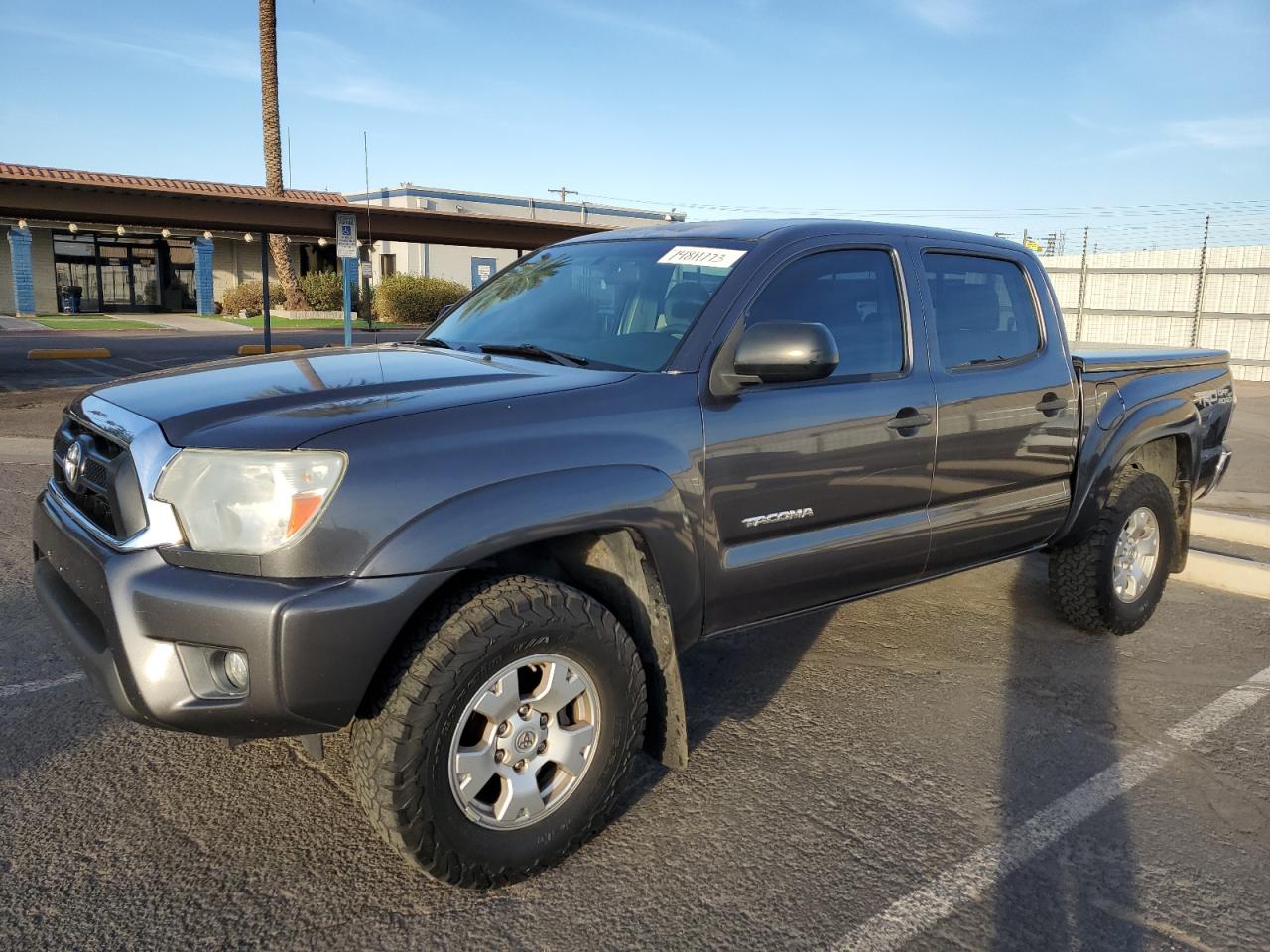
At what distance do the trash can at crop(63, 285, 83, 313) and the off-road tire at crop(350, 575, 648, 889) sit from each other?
36484 millimetres

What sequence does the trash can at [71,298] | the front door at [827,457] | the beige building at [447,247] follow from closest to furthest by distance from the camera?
the front door at [827,457]
the trash can at [71,298]
the beige building at [447,247]

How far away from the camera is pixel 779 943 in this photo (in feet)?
8.47

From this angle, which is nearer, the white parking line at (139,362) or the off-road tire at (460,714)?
the off-road tire at (460,714)

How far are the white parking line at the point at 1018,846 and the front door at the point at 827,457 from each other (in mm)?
961

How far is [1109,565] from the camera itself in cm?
479

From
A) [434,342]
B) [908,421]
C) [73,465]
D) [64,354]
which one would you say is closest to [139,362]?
[64,354]

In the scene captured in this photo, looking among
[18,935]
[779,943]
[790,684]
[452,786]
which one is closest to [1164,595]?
[790,684]

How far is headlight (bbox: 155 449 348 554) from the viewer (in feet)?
8.05

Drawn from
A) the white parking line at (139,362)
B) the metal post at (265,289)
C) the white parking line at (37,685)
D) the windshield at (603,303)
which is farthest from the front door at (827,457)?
the white parking line at (139,362)

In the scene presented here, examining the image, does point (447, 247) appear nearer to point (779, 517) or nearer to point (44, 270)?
point (44, 270)

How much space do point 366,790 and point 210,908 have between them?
538mm

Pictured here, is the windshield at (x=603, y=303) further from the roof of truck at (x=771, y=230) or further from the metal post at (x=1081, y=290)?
the metal post at (x=1081, y=290)

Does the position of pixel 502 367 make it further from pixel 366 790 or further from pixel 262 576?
pixel 366 790

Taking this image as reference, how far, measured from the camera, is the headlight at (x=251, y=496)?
2.45 m
